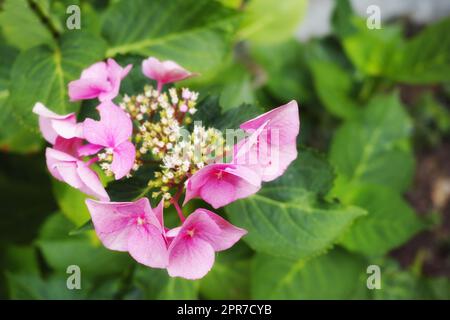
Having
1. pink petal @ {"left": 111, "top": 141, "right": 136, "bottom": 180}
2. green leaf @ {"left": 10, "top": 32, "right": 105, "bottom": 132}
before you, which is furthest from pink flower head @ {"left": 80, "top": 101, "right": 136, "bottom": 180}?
green leaf @ {"left": 10, "top": 32, "right": 105, "bottom": 132}

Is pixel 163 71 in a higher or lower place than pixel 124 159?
higher

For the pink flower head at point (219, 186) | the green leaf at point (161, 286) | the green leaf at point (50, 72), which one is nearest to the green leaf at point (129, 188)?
the pink flower head at point (219, 186)

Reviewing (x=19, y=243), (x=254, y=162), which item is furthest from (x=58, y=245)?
(x=254, y=162)

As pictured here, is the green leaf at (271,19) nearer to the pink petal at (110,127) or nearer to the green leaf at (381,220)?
the green leaf at (381,220)

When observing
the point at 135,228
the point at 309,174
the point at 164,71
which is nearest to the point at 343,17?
the point at 309,174

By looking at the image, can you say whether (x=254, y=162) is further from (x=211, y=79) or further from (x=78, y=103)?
(x=211, y=79)

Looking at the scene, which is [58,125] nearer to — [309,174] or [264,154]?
[264,154]

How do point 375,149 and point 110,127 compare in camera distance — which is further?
point 375,149
